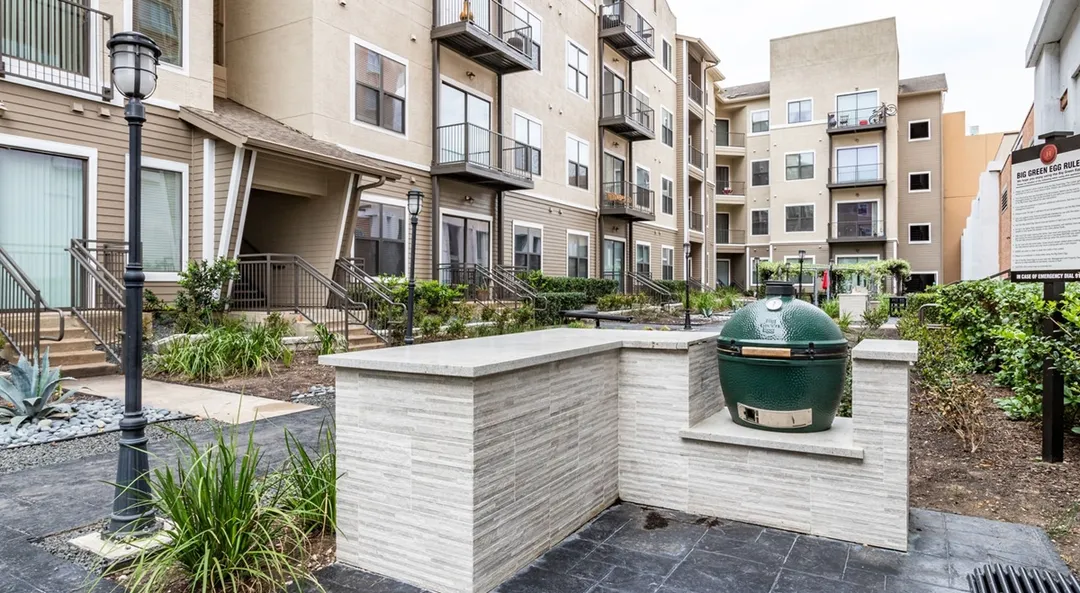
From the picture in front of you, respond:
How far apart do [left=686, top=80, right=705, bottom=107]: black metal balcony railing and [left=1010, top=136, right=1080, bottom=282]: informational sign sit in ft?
95.8

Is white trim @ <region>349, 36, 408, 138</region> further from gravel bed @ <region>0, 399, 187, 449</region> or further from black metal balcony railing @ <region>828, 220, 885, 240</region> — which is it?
black metal balcony railing @ <region>828, 220, 885, 240</region>

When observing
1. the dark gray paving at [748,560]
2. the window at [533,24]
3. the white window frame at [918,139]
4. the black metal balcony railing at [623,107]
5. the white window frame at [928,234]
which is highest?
the white window frame at [918,139]

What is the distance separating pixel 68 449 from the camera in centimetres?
569

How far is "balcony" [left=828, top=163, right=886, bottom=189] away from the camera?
36.4 m

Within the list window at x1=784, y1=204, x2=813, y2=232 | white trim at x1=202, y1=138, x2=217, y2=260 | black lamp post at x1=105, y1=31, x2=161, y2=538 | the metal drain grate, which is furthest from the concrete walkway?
window at x1=784, y1=204, x2=813, y2=232

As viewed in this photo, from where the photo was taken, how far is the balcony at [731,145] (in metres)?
41.3

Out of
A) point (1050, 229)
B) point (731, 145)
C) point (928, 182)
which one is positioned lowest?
point (1050, 229)

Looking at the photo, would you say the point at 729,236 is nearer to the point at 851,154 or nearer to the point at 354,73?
the point at 851,154

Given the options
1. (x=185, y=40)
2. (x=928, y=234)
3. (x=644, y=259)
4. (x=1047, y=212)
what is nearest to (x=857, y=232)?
(x=928, y=234)

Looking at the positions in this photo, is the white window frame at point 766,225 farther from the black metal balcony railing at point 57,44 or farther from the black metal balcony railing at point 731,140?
the black metal balcony railing at point 57,44

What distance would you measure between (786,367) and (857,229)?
3769 cm

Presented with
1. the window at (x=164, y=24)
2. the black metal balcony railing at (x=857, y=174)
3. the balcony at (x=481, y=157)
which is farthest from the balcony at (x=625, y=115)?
the black metal balcony railing at (x=857, y=174)

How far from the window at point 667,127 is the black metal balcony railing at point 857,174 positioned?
1257 centimetres

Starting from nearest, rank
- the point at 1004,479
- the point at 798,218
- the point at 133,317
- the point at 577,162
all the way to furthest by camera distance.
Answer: the point at 133,317
the point at 1004,479
the point at 577,162
the point at 798,218
